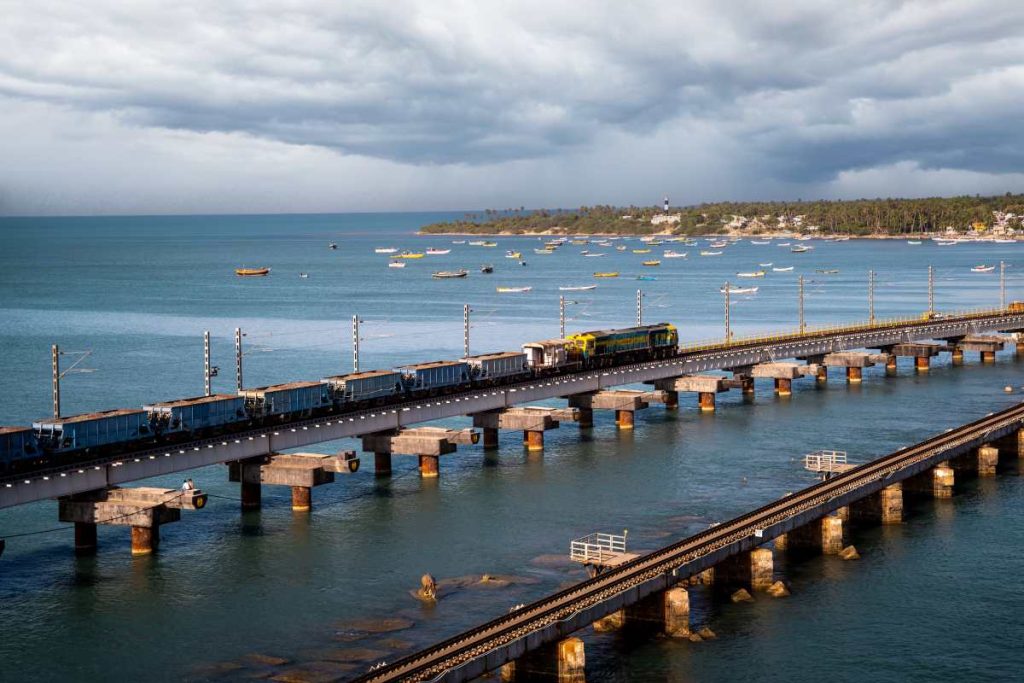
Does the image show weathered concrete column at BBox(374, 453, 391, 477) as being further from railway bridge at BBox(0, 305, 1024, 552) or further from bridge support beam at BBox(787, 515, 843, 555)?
bridge support beam at BBox(787, 515, 843, 555)

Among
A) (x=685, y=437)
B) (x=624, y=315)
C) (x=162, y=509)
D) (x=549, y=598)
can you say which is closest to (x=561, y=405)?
(x=685, y=437)

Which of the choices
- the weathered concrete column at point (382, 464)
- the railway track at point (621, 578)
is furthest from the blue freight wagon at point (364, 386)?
the railway track at point (621, 578)

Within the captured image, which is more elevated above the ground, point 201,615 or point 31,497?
point 31,497

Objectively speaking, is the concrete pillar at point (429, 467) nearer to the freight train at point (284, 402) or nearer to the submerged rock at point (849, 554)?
the freight train at point (284, 402)

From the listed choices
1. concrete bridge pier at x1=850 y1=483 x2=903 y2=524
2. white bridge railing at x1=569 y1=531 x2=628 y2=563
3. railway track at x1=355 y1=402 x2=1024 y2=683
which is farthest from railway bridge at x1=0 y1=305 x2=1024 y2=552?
concrete bridge pier at x1=850 y1=483 x2=903 y2=524

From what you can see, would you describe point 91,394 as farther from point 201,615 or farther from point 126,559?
point 201,615
